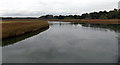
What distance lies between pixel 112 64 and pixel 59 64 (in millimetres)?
4303

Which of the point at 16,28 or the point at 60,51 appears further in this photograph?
the point at 16,28

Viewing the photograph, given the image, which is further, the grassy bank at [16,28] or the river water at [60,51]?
the grassy bank at [16,28]

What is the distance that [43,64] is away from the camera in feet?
34.0

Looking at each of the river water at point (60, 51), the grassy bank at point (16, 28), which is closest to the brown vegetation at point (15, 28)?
the grassy bank at point (16, 28)

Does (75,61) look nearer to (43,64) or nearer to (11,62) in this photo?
(43,64)

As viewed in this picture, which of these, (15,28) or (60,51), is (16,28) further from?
(60,51)

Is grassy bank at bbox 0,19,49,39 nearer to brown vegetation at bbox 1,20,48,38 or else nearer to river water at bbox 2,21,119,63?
brown vegetation at bbox 1,20,48,38

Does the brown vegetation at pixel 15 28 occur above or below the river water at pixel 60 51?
above

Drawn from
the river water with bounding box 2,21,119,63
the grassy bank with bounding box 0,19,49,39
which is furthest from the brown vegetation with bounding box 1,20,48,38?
the river water with bounding box 2,21,119,63

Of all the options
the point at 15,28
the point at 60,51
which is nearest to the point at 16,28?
the point at 15,28

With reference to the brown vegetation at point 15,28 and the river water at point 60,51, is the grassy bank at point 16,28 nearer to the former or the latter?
the brown vegetation at point 15,28

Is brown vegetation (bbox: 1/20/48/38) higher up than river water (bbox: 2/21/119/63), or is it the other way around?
brown vegetation (bbox: 1/20/48/38)

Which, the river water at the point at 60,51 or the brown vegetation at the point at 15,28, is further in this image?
the brown vegetation at the point at 15,28

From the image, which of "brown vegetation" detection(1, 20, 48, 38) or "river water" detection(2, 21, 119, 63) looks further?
"brown vegetation" detection(1, 20, 48, 38)
